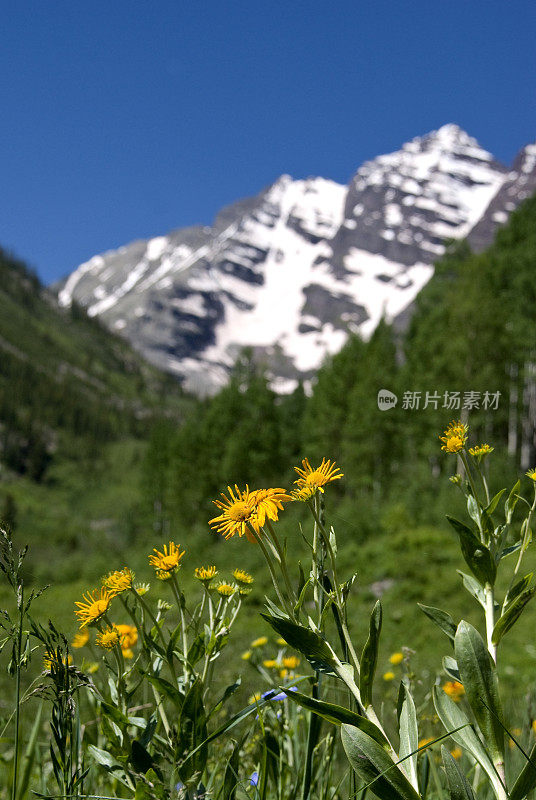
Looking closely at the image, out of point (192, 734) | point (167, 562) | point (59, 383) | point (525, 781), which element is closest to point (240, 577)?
point (167, 562)

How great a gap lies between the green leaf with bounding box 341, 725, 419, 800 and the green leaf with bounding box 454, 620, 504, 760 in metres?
0.13

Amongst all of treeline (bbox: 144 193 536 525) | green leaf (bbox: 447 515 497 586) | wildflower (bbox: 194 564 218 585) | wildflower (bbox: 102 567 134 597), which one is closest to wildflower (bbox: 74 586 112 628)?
wildflower (bbox: 102 567 134 597)

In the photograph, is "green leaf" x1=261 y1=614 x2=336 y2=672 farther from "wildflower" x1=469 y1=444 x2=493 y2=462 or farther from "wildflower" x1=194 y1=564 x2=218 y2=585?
Answer: "wildflower" x1=469 y1=444 x2=493 y2=462

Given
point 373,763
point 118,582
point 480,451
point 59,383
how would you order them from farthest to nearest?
1. point 59,383
2. point 480,451
3. point 118,582
4. point 373,763

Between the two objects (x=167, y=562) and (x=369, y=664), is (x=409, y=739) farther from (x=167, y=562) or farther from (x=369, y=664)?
(x=167, y=562)

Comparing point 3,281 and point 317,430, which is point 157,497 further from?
point 3,281

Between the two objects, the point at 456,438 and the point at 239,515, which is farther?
the point at 456,438

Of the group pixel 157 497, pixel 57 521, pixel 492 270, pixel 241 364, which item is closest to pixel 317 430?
pixel 492 270

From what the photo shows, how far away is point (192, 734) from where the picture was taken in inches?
32.1

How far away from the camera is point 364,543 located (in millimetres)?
11797

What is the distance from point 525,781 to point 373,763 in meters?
0.18

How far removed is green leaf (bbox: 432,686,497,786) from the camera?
0.74 metres

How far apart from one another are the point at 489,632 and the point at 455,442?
0.27 meters

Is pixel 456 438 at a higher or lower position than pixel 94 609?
higher
